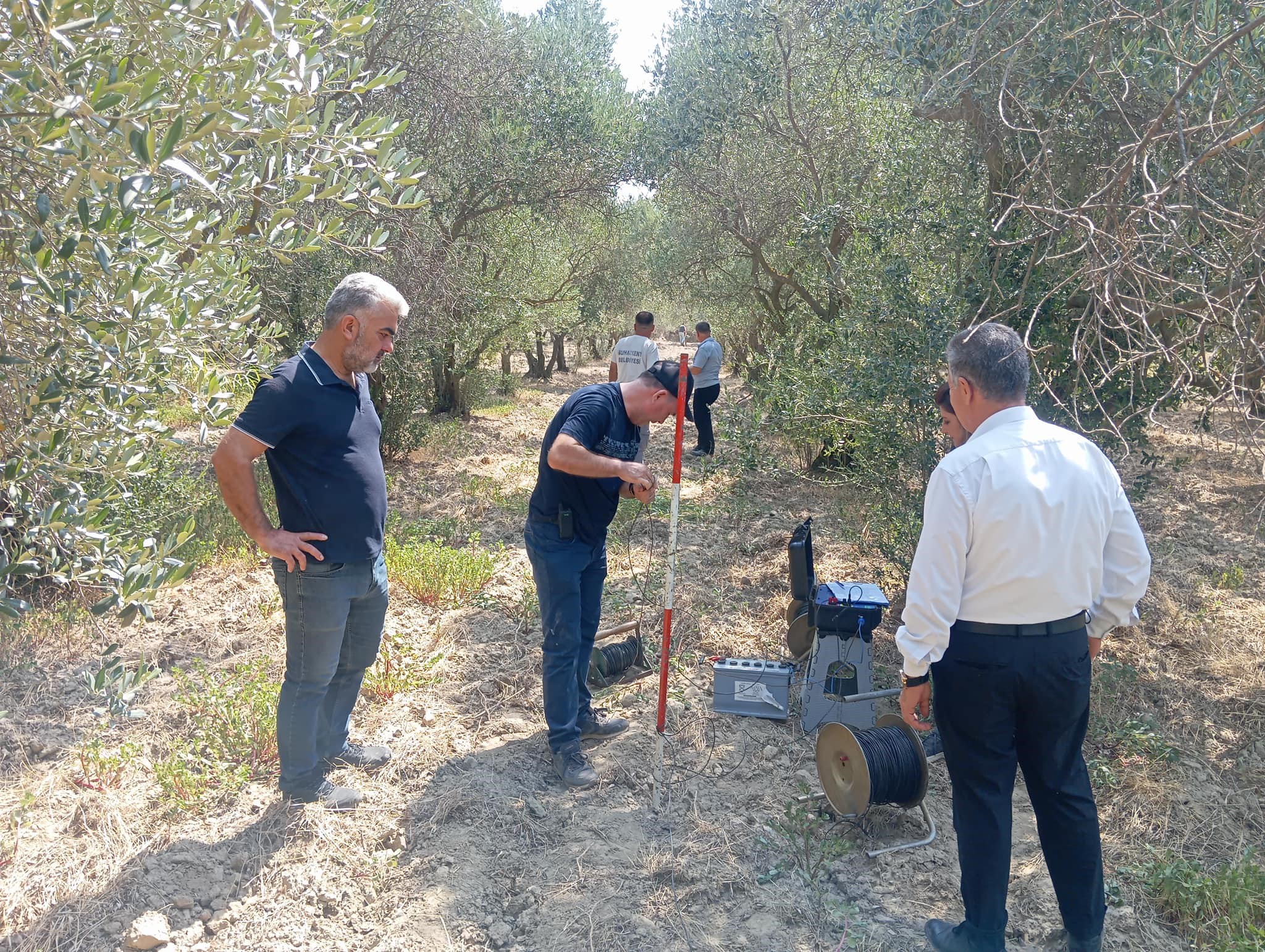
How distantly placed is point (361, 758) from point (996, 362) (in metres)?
3.16

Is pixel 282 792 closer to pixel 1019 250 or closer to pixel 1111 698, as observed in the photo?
pixel 1111 698

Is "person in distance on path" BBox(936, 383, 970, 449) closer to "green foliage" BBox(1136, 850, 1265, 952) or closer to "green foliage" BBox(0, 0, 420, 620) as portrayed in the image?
"green foliage" BBox(1136, 850, 1265, 952)

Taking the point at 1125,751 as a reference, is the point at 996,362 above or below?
above

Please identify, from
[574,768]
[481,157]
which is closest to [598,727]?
[574,768]

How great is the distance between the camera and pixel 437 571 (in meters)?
6.27

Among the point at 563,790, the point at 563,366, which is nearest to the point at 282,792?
the point at 563,790

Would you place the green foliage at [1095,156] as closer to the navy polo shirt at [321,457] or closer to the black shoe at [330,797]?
the navy polo shirt at [321,457]

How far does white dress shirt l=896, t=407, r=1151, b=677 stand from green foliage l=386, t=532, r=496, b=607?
4.02 meters

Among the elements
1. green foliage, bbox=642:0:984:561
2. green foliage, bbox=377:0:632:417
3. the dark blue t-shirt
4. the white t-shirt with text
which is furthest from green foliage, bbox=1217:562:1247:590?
green foliage, bbox=377:0:632:417

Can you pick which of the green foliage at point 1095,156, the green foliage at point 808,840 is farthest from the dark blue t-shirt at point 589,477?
the green foliage at point 1095,156

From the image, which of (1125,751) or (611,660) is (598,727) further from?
(1125,751)

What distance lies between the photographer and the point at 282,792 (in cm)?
361

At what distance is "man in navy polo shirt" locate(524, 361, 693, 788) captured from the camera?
3801 millimetres

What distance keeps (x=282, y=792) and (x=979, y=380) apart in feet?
10.3
